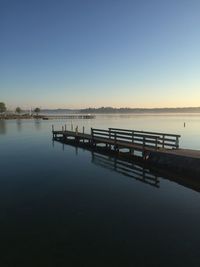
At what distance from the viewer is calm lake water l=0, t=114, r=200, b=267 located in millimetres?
6934

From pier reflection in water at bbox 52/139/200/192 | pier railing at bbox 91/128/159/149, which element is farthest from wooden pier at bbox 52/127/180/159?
pier reflection in water at bbox 52/139/200/192

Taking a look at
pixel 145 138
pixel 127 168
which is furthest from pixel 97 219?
pixel 145 138

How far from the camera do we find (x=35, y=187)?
13.1 metres

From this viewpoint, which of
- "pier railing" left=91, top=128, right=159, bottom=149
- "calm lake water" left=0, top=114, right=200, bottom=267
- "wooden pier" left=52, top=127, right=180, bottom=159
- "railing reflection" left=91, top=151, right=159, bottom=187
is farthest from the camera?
"pier railing" left=91, top=128, right=159, bottom=149

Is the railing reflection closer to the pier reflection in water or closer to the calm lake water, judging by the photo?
the pier reflection in water

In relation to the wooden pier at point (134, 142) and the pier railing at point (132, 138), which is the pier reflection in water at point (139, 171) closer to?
the wooden pier at point (134, 142)

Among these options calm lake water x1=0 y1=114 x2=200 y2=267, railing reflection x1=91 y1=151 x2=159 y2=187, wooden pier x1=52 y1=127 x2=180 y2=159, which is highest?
wooden pier x1=52 y1=127 x2=180 y2=159

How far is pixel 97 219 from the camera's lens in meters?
9.19

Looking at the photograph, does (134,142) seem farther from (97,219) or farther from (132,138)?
(97,219)

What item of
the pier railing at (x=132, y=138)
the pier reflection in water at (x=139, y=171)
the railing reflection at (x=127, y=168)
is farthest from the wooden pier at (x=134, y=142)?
the railing reflection at (x=127, y=168)

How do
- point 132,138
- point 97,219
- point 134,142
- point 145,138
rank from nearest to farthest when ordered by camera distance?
1. point 97,219
2. point 132,138
3. point 134,142
4. point 145,138

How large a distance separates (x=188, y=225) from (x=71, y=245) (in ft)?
13.2

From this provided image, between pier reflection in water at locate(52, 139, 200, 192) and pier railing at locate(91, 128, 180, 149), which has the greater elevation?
pier railing at locate(91, 128, 180, 149)

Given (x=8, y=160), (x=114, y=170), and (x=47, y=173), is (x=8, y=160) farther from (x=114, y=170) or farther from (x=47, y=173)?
(x=114, y=170)
